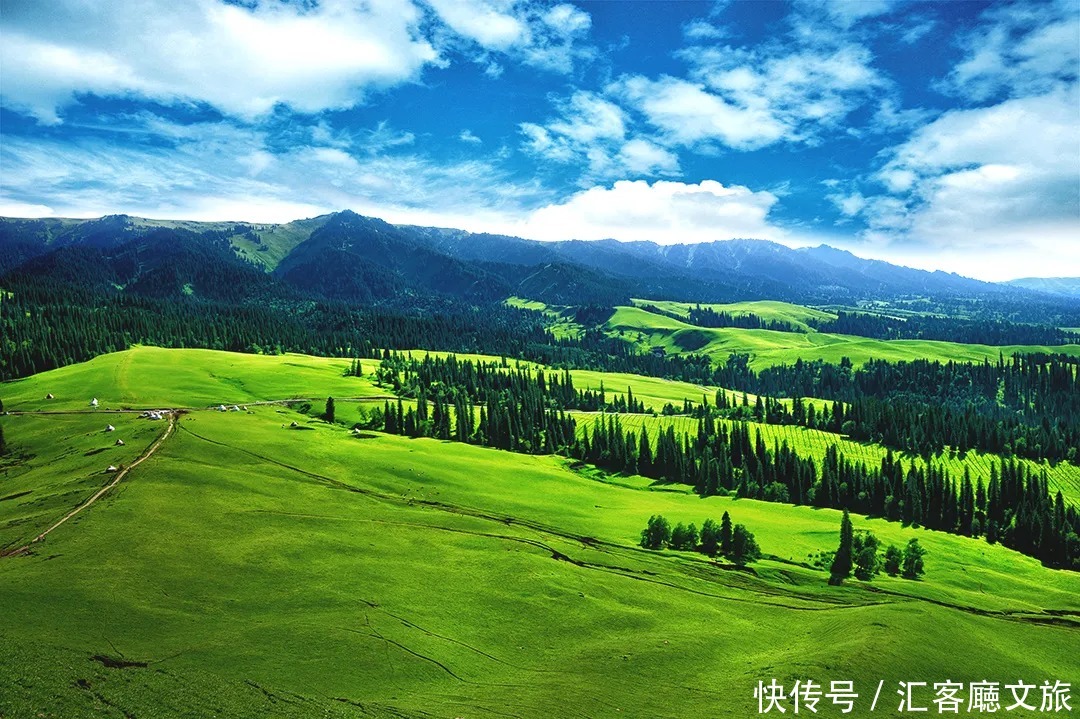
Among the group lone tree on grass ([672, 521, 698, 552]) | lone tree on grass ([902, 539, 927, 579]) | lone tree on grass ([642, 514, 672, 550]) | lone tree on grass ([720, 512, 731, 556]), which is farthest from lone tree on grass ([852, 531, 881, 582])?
lone tree on grass ([642, 514, 672, 550])

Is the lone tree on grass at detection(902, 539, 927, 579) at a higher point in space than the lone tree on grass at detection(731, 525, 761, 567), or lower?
lower

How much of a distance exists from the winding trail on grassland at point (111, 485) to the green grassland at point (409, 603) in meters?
1.46

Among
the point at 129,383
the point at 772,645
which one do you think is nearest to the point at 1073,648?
the point at 772,645

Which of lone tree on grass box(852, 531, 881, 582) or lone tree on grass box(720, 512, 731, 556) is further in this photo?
lone tree on grass box(720, 512, 731, 556)

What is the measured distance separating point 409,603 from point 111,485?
55.4 m

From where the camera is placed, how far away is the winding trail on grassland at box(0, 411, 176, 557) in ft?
230

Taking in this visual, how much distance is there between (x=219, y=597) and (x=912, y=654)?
3060 inches

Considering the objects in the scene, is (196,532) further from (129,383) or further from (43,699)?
(129,383)

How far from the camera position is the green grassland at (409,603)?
52.2 metres

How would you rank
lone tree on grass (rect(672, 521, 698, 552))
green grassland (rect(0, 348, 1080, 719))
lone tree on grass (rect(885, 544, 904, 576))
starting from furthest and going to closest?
lone tree on grass (rect(672, 521, 698, 552))
lone tree on grass (rect(885, 544, 904, 576))
green grassland (rect(0, 348, 1080, 719))

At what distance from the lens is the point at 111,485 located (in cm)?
9200

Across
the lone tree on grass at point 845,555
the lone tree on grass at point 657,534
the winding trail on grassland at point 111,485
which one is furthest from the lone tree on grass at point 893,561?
the winding trail on grassland at point 111,485

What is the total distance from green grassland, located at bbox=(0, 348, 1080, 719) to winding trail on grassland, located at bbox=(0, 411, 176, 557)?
1463 millimetres

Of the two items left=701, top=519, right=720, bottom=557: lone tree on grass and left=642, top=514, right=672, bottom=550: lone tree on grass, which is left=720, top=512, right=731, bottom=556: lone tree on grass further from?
left=642, top=514, right=672, bottom=550: lone tree on grass
